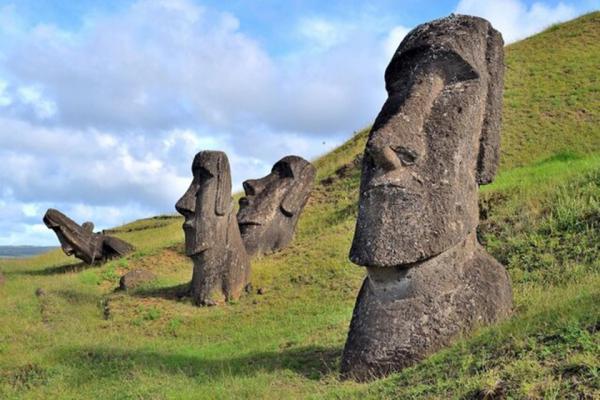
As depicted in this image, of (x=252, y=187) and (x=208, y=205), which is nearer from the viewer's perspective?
(x=208, y=205)

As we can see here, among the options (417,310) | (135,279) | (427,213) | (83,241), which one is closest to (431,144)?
(427,213)

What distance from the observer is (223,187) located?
592 inches

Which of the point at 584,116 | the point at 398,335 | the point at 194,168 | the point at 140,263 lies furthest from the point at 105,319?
the point at 584,116

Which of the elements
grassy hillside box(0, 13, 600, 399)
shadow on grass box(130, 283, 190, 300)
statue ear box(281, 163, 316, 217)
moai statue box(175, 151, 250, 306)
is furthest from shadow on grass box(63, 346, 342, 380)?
statue ear box(281, 163, 316, 217)

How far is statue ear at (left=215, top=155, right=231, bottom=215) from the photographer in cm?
1484

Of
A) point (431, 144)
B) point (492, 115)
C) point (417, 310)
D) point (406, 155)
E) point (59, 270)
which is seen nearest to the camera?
point (417, 310)

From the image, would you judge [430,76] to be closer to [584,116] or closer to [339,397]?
[339,397]

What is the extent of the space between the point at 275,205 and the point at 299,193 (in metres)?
0.76

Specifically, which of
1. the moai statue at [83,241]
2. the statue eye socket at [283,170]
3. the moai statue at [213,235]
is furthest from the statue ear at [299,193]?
the moai statue at [83,241]

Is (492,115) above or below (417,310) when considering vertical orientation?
above

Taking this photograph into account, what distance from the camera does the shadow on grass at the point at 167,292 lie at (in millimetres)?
15180

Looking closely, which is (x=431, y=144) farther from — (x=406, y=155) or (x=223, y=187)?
(x=223, y=187)

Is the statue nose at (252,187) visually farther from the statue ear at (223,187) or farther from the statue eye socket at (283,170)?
the statue ear at (223,187)

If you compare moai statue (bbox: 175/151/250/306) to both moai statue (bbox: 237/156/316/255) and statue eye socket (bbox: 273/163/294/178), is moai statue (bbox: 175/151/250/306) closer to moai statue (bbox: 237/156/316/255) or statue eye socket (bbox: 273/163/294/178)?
moai statue (bbox: 237/156/316/255)
